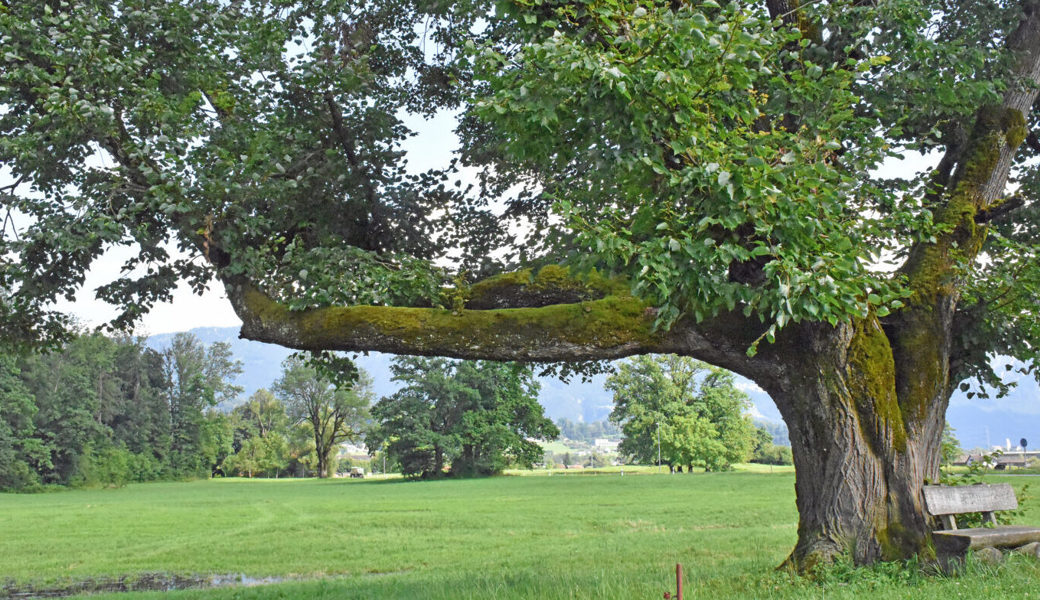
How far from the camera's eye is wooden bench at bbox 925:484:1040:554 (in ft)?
27.7

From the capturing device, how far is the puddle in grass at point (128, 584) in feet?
48.6

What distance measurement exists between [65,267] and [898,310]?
42.8ft

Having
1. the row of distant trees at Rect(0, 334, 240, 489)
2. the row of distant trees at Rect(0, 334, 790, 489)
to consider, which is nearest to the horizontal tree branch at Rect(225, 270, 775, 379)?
the row of distant trees at Rect(0, 334, 790, 489)

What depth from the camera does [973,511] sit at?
9.24 metres

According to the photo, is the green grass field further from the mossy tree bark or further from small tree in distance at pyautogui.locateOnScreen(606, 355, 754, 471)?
small tree in distance at pyautogui.locateOnScreen(606, 355, 754, 471)

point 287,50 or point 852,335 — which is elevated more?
point 287,50

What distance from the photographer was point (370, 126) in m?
12.7

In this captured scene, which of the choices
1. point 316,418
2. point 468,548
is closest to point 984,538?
point 468,548

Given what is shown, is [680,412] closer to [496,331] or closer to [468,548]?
[468,548]

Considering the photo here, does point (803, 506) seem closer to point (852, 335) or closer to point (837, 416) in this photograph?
point (837, 416)

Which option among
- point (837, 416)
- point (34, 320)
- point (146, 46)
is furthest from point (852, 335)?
point (34, 320)

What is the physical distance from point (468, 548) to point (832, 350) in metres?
13.9

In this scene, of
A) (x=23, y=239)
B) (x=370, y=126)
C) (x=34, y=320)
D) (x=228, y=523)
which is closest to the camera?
(x=23, y=239)

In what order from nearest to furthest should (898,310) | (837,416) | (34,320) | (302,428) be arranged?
(837,416) → (898,310) → (34,320) → (302,428)
